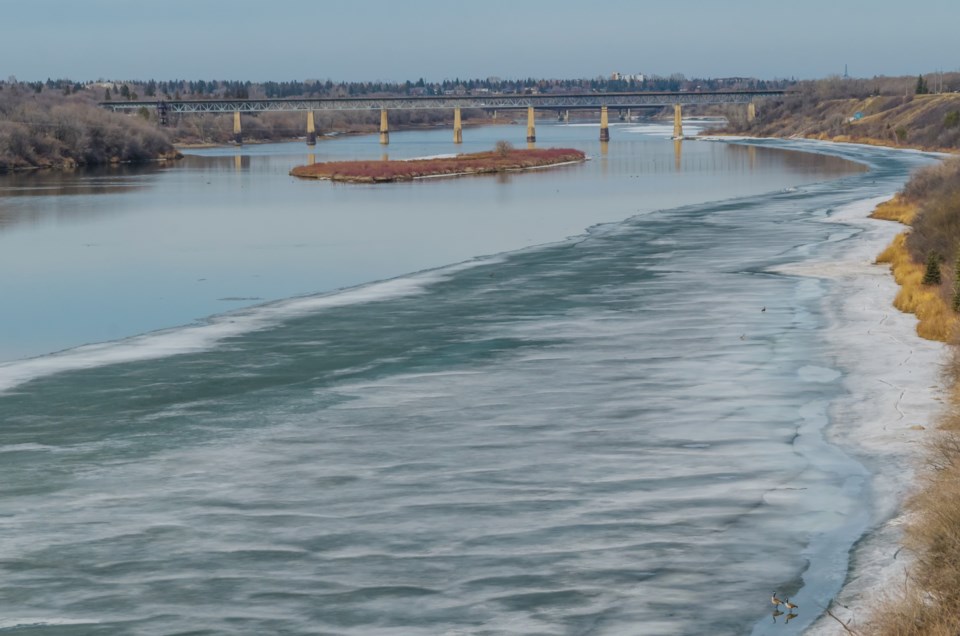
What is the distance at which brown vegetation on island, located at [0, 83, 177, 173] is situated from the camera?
108 metres

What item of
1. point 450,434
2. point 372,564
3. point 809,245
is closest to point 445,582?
point 372,564

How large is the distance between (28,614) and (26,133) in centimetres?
10771

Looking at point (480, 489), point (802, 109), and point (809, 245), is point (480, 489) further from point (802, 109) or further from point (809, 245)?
point (802, 109)

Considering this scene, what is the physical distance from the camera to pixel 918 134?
12138 centimetres

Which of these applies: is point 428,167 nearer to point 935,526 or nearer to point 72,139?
point 72,139

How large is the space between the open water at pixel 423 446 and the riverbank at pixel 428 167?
45086mm

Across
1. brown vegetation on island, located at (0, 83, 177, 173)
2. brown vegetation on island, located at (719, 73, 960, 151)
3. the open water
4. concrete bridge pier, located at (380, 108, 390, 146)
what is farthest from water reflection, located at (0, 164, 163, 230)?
brown vegetation on island, located at (719, 73, 960, 151)

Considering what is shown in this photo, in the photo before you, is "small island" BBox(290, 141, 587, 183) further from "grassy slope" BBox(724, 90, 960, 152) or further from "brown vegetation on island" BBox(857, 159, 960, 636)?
"brown vegetation on island" BBox(857, 159, 960, 636)

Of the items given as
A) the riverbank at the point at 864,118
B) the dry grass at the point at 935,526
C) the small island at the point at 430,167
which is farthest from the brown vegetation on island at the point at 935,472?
the riverbank at the point at 864,118

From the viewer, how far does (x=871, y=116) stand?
15388 centimetres

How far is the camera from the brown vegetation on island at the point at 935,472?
28.6 feet

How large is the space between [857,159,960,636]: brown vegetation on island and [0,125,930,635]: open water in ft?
2.79

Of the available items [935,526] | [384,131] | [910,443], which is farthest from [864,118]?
[935,526]

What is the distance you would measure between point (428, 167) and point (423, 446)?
73.4m
